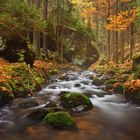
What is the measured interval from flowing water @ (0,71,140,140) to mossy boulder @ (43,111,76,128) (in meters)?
0.22

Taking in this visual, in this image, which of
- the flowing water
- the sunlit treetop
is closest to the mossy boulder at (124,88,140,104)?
the flowing water

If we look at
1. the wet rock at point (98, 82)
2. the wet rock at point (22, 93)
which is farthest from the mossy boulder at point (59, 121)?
the wet rock at point (98, 82)

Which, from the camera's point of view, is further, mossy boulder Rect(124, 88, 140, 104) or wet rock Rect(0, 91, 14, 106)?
mossy boulder Rect(124, 88, 140, 104)

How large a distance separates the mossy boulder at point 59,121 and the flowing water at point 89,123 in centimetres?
22

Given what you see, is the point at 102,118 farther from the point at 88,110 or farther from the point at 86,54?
the point at 86,54

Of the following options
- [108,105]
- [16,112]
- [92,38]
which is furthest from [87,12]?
[16,112]

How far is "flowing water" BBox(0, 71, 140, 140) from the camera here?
26.7 feet

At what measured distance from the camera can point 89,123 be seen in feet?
31.0

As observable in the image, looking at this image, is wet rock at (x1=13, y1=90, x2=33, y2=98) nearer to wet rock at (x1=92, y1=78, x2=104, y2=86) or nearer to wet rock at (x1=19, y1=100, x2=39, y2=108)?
wet rock at (x1=19, y1=100, x2=39, y2=108)

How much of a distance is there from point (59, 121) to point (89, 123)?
1.20 meters

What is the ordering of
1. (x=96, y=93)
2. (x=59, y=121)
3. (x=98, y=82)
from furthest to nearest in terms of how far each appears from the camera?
(x=98, y=82), (x=96, y=93), (x=59, y=121)

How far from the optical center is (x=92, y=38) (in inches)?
1372

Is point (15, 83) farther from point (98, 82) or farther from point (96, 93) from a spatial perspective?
point (98, 82)

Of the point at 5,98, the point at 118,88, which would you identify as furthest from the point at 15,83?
the point at 118,88
